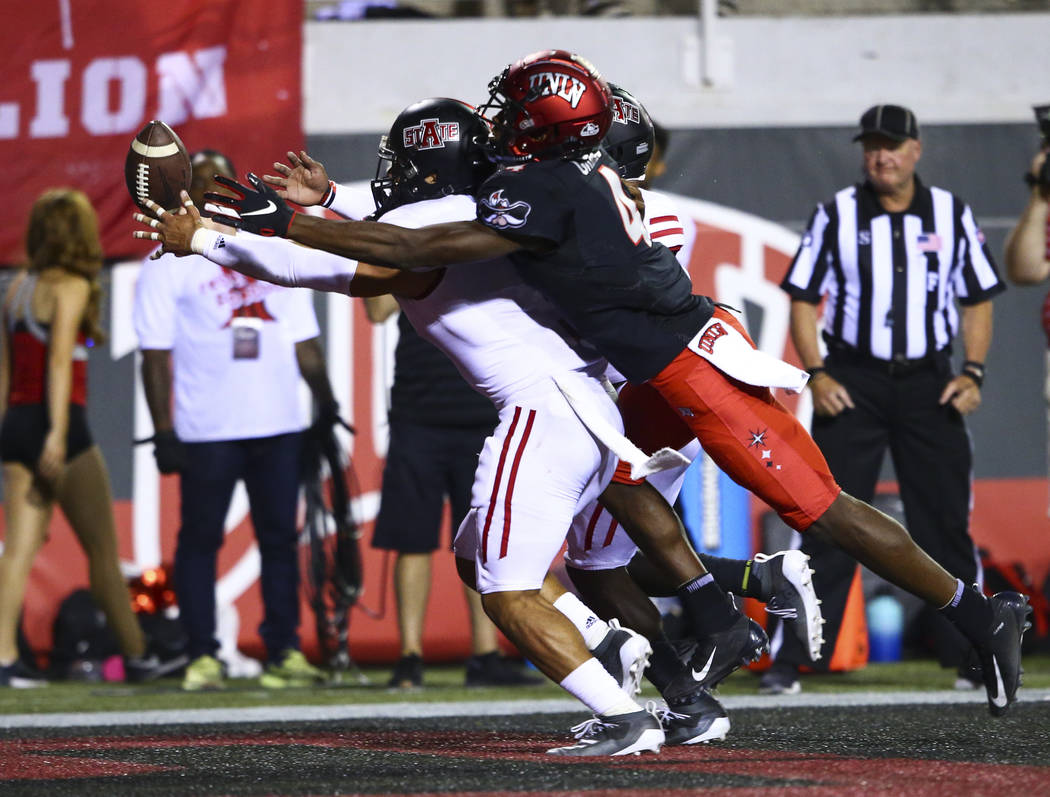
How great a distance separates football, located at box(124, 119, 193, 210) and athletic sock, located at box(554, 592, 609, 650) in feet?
4.31

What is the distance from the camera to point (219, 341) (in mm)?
6430

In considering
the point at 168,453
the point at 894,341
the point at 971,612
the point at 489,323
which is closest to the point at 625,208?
the point at 489,323

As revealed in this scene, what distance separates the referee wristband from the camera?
587 cm

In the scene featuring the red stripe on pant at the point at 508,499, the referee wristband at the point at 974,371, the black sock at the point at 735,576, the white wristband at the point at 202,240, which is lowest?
the black sock at the point at 735,576

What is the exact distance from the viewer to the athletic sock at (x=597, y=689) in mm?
3676

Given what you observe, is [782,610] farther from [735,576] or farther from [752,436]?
[752,436]

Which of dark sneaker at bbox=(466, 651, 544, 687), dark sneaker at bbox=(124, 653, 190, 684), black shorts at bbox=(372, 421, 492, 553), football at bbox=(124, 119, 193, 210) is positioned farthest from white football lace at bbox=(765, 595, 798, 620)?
dark sneaker at bbox=(124, 653, 190, 684)

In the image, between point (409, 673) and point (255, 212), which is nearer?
point (255, 212)

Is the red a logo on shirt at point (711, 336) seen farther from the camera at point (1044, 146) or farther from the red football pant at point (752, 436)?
the camera at point (1044, 146)

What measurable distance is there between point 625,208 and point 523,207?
31 cm

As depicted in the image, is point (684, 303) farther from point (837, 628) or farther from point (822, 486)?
point (837, 628)

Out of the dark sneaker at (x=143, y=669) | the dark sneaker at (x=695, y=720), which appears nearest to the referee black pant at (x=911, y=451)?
the dark sneaker at (x=695, y=720)

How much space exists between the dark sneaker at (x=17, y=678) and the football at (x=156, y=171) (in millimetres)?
3344

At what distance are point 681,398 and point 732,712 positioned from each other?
4.83ft
